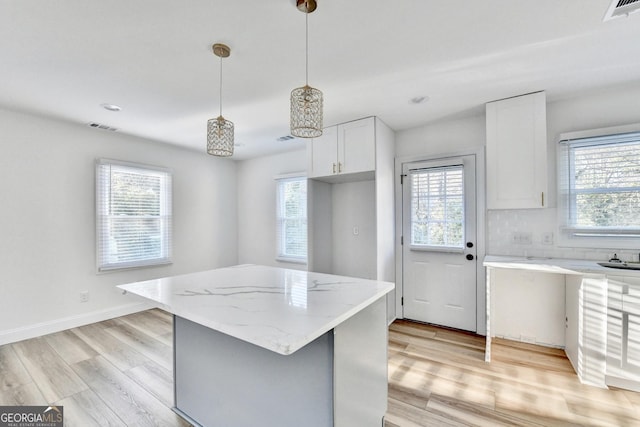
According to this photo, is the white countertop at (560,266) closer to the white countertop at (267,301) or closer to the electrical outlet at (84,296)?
the white countertop at (267,301)

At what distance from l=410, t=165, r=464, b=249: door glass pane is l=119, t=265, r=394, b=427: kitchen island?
1955 mm

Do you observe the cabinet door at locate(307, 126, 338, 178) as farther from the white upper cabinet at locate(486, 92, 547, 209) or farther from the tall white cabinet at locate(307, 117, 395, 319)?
the white upper cabinet at locate(486, 92, 547, 209)

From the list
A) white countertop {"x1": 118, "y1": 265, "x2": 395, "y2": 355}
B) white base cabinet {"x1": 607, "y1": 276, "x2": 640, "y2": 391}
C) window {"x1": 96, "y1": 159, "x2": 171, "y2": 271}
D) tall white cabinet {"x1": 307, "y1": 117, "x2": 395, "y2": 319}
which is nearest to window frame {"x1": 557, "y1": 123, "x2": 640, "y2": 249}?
white base cabinet {"x1": 607, "y1": 276, "x2": 640, "y2": 391}

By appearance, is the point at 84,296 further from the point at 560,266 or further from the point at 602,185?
the point at 602,185

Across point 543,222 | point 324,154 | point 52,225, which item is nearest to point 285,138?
point 324,154

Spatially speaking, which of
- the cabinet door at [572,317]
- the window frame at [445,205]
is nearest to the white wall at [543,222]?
the cabinet door at [572,317]

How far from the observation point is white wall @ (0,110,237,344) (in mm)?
2990

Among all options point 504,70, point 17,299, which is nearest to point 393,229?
point 504,70

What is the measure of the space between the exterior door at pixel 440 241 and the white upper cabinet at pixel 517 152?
1.32 ft

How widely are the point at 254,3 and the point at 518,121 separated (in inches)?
101

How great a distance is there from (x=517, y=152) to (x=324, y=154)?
6.73 ft

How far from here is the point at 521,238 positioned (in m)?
2.92

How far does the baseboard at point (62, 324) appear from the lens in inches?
117

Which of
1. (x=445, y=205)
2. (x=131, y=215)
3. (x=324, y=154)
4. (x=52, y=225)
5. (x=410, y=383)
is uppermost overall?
(x=324, y=154)
